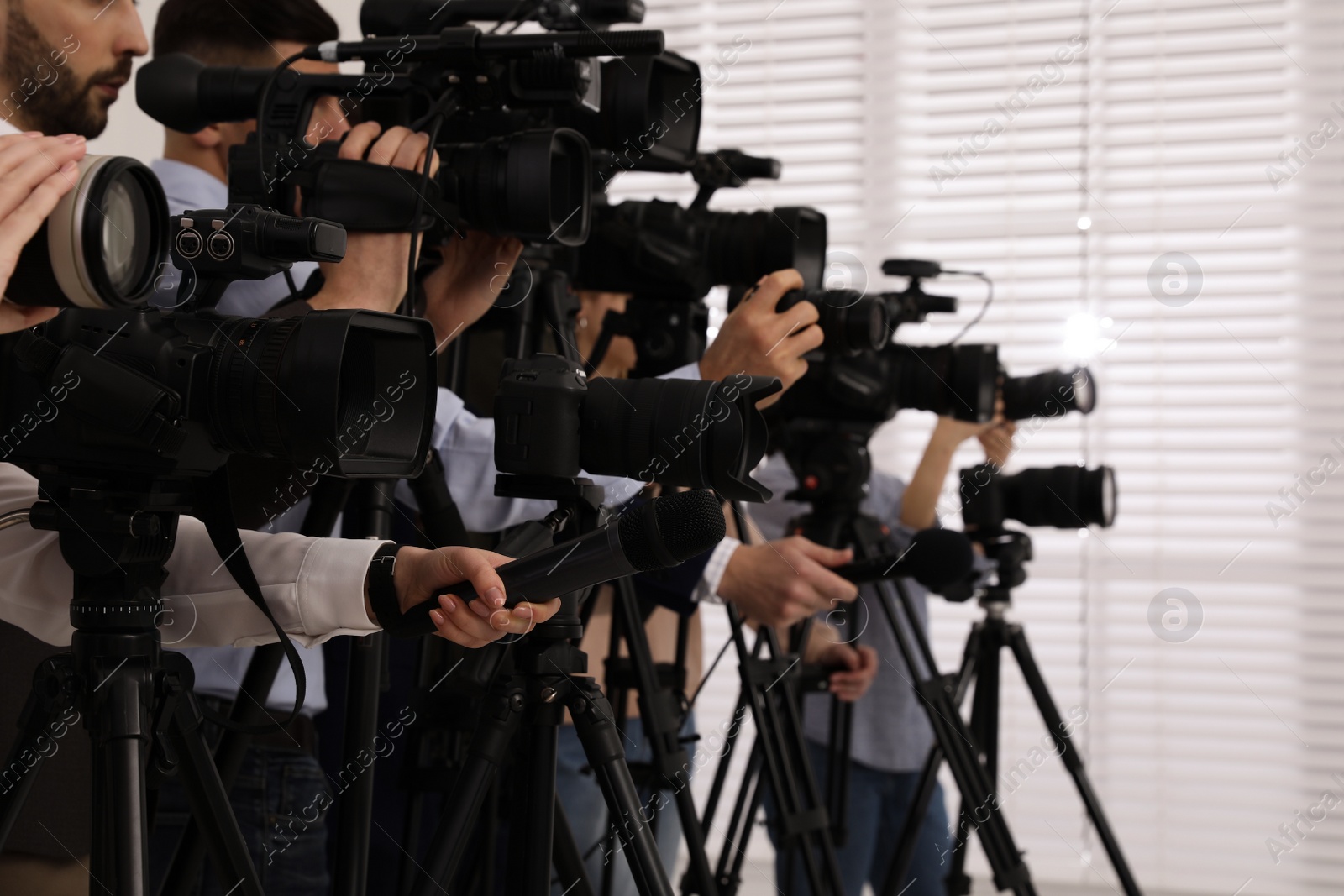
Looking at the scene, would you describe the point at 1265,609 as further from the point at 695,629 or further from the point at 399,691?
the point at 399,691

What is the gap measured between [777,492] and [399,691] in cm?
83

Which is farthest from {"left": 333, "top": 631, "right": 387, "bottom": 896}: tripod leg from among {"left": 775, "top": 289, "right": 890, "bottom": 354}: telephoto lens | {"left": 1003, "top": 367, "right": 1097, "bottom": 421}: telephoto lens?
{"left": 1003, "top": 367, "right": 1097, "bottom": 421}: telephoto lens

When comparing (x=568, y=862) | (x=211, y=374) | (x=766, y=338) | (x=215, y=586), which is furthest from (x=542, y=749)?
(x=766, y=338)

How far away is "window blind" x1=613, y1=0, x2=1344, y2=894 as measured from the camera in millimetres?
2600

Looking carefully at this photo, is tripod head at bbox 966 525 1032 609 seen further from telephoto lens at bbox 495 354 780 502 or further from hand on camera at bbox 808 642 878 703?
telephoto lens at bbox 495 354 780 502

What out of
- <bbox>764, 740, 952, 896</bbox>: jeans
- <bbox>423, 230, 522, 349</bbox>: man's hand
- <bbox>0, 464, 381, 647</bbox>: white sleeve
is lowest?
<bbox>764, 740, 952, 896</bbox>: jeans

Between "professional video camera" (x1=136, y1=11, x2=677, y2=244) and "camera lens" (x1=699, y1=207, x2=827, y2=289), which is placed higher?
"professional video camera" (x1=136, y1=11, x2=677, y2=244)

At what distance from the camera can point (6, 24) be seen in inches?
44.0

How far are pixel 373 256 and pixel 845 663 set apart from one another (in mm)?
1068

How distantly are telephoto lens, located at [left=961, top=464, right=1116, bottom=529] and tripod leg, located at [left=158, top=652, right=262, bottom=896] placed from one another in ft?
4.09

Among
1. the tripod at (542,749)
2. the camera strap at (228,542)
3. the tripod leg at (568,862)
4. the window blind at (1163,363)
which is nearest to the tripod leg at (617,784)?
the tripod at (542,749)

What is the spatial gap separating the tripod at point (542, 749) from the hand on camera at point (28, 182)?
1.45 ft

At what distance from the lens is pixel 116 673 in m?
0.78

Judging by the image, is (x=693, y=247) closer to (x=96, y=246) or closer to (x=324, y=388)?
(x=324, y=388)
